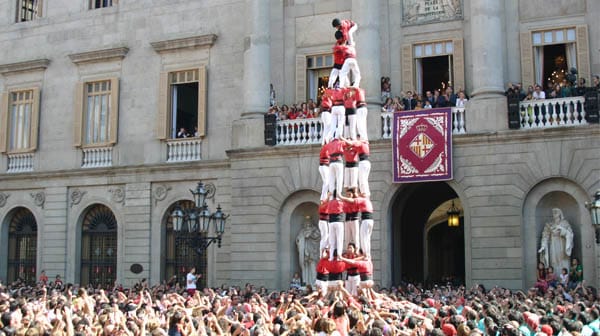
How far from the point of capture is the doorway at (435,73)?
31.6 m

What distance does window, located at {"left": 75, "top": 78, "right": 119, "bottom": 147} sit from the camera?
36406mm

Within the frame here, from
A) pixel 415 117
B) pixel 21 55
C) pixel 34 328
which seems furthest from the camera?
pixel 21 55

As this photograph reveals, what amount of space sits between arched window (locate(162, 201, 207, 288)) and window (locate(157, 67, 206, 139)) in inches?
126

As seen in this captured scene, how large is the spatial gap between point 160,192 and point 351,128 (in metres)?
15.8

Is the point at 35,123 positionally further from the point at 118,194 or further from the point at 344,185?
the point at 344,185

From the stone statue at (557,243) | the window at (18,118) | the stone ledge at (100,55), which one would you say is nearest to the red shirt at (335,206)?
the stone statue at (557,243)

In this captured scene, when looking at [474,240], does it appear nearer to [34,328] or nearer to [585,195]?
[585,195]

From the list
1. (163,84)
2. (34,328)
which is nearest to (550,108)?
(163,84)

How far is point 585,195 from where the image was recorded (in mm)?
26703

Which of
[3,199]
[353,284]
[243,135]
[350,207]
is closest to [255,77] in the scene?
[243,135]

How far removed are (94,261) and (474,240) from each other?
17550 mm

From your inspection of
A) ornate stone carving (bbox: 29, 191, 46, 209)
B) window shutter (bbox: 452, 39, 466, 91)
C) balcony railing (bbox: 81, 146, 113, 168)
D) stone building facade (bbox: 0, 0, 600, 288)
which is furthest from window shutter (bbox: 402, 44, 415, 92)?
ornate stone carving (bbox: 29, 191, 46, 209)

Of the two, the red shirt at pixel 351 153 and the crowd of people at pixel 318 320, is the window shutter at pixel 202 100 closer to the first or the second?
the red shirt at pixel 351 153

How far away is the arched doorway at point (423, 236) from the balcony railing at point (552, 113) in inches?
197
